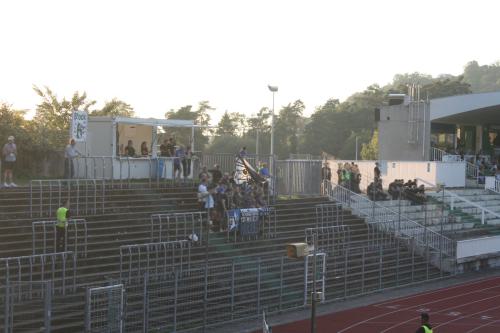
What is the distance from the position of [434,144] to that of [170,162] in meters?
19.3

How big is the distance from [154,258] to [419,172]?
20098 millimetres

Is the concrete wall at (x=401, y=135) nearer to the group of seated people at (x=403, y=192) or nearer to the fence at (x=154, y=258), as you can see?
the group of seated people at (x=403, y=192)

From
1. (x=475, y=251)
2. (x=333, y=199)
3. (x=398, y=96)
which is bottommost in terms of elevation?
(x=475, y=251)

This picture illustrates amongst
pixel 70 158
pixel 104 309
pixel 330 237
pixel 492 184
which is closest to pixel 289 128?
pixel 492 184

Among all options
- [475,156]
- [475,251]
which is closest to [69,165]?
[475,251]

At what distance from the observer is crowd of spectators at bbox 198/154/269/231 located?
23406 millimetres

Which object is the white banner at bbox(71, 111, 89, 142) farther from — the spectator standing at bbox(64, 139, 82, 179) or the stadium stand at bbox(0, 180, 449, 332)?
the stadium stand at bbox(0, 180, 449, 332)

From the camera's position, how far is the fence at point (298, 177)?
2981cm

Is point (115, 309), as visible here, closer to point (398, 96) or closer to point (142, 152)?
point (142, 152)

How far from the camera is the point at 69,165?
23.2 metres

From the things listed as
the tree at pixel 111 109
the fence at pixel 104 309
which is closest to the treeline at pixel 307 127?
the tree at pixel 111 109

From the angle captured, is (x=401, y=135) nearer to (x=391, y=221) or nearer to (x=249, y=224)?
(x=391, y=221)

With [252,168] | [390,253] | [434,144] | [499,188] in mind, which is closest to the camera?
[390,253]

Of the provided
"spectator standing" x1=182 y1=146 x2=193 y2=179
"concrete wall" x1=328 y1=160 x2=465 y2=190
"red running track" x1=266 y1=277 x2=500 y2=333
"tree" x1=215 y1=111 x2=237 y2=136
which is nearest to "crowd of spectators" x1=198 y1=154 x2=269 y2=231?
"spectator standing" x1=182 y1=146 x2=193 y2=179
